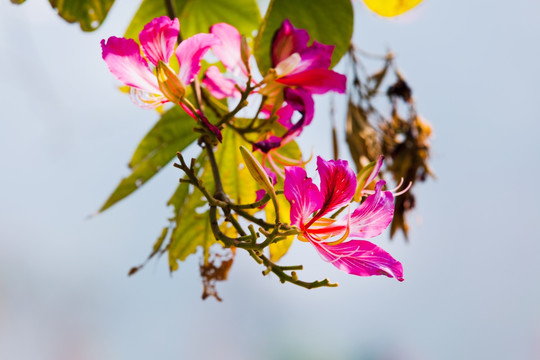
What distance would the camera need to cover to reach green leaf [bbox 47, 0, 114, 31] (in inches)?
28.9

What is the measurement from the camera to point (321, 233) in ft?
1.64

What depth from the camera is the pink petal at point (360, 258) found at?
479mm

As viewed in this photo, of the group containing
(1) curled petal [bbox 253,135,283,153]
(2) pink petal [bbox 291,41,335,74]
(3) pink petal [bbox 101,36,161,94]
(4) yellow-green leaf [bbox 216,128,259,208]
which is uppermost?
(2) pink petal [bbox 291,41,335,74]

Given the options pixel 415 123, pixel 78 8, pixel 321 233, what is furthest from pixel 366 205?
pixel 415 123

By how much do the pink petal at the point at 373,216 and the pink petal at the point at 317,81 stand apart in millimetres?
159

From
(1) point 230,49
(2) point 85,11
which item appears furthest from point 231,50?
(2) point 85,11

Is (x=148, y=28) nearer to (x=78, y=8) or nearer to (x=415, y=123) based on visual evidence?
(x=78, y=8)

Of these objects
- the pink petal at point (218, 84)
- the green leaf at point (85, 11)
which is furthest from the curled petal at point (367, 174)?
the green leaf at point (85, 11)

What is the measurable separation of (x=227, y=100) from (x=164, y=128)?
92 millimetres

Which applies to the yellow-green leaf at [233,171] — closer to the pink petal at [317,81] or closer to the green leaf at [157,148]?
the green leaf at [157,148]

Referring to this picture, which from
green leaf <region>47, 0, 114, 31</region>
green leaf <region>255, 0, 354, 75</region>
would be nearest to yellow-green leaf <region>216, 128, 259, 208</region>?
green leaf <region>255, 0, 354, 75</region>

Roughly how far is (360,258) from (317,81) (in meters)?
0.21

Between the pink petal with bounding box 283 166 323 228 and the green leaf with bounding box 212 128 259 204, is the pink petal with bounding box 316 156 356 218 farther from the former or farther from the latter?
the green leaf with bounding box 212 128 259 204

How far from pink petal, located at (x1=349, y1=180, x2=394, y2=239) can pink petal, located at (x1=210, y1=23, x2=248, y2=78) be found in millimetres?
233
